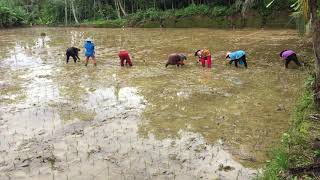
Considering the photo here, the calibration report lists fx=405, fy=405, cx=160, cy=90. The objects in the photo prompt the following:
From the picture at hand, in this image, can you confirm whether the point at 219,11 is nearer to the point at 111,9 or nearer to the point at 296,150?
the point at 111,9

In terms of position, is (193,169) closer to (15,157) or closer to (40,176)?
(40,176)

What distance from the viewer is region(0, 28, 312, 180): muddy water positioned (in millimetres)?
6664

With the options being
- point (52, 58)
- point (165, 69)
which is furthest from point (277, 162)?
point (52, 58)

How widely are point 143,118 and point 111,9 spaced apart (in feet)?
120

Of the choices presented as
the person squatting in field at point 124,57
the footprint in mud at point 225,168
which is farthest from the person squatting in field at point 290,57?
the footprint in mud at point 225,168

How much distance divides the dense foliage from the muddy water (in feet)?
53.0

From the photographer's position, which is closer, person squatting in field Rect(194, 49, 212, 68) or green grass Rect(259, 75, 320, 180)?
green grass Rect(259, 75, 320, 180)

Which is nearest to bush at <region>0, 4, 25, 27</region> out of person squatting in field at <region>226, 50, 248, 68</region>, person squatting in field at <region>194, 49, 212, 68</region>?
person squatting in field at <region>194, 49, 212, 68</region>

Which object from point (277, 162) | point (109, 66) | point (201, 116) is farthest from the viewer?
point (109, 66)

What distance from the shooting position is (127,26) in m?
36.7

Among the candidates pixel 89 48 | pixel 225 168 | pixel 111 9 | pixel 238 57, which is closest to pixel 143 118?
pixel 225 168

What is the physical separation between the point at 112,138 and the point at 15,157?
1.81 meters

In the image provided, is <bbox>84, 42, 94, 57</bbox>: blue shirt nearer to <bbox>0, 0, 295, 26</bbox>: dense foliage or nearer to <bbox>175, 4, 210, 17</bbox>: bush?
<bbox>0, 0, 295, 26</bbox>: dense foliage

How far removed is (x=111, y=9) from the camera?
43906mm
